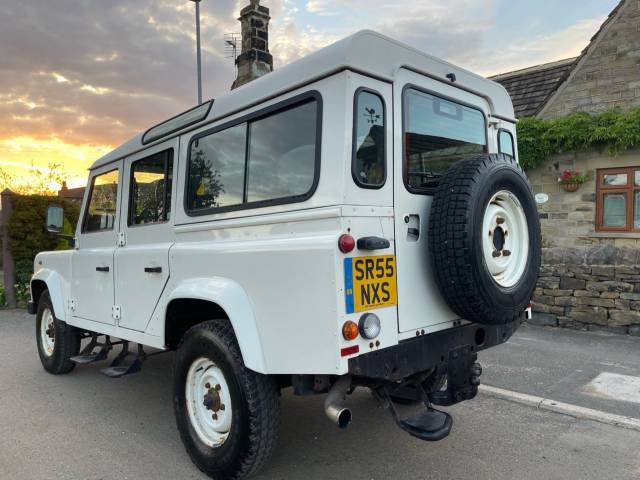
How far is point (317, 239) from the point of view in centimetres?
246

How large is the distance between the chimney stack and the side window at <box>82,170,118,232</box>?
7.38 meters

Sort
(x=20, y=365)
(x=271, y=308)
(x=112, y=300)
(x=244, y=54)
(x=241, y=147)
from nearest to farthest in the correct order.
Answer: (x=271, y=308)
(x=241, y=147)
(x=112, y=300)
(x=20, y=365)
(x=244, y=54)

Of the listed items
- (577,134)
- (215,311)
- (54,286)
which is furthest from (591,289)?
(54,286)

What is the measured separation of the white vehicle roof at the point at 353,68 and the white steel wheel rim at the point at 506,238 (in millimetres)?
890

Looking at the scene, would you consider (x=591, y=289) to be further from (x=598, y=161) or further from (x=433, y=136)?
(x=433, y=136)

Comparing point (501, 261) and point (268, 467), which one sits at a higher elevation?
point (501, 261)

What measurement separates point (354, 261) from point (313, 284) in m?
0.23

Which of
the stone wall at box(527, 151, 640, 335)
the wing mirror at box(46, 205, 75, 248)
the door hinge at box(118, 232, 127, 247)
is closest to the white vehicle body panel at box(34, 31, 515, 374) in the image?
the door hinge at box(118, 232, 127, 247)

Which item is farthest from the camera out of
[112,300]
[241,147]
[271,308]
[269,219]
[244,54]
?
[244,54]

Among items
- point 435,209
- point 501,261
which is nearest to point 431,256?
point 435,209

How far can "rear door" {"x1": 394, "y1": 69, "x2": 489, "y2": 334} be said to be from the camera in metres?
2.74

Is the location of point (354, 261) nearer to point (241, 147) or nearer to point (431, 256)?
point (431, 256)

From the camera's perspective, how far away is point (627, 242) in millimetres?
9680

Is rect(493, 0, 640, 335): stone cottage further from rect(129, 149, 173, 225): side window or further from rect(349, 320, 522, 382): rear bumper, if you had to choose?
rect(129, 149, 173, 225): side window
